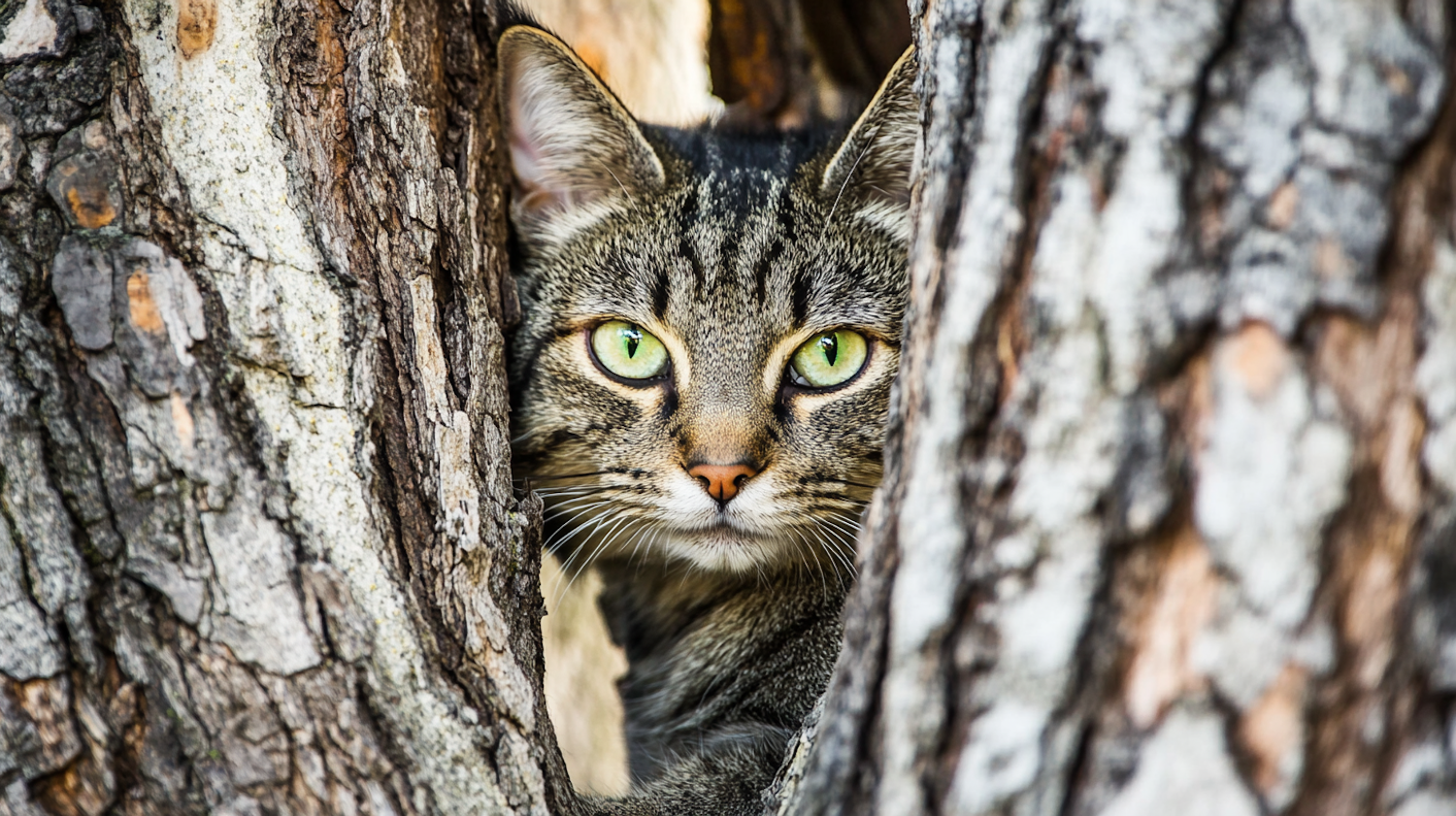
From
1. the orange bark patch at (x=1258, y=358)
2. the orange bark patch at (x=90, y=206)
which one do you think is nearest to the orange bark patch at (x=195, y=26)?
the orange bark patch at (x=90, y=206)

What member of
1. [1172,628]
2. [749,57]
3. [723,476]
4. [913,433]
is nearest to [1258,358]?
[1172,628]

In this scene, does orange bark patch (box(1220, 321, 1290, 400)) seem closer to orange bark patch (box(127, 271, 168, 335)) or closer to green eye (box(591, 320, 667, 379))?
orange bark patch (box(127, 271, 168, 335))

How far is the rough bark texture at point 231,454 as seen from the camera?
1.46m

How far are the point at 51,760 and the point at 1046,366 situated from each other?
1360 millimetres

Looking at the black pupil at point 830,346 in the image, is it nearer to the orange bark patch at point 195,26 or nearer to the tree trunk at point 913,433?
the tree trunk at point 913,433

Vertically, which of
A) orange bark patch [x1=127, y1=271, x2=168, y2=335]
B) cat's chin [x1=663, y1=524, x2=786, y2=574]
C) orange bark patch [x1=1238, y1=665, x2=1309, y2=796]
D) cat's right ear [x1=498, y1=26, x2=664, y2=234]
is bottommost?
orange bark patch [x1=1238, y1=665, x2=1309, y2=796]

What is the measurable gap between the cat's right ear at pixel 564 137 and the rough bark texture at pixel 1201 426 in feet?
4.47

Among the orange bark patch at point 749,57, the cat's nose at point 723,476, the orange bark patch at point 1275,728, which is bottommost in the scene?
the orange bark patch at point 1275,728

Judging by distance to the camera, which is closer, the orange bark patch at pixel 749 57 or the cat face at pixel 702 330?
the cat face at pixel 702 330

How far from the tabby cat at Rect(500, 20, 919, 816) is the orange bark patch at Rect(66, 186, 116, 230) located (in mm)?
925

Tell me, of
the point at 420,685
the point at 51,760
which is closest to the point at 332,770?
the point at 420,685

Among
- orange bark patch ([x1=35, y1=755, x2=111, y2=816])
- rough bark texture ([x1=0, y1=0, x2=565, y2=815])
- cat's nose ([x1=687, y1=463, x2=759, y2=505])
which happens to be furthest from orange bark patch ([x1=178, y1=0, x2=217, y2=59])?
cat's nose ([x1=687, y1=463, x2=759, y2=505])

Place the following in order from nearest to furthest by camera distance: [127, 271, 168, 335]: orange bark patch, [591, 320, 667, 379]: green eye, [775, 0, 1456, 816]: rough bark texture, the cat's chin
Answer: [775, 0, 1456, 816]: rough bark texture
[127, 271, 168, 335]: orange bark patch
the cat's chin
[591, 320, 667, 379]: green eye

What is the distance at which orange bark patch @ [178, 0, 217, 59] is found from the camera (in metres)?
Result: 1.65
